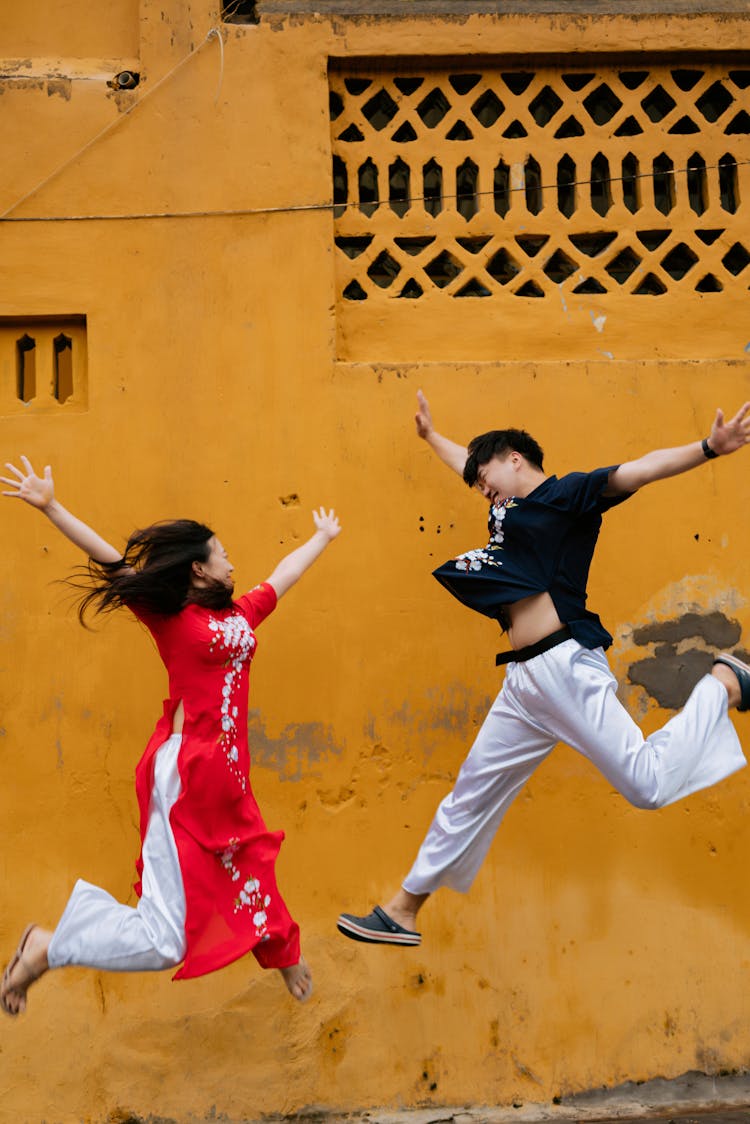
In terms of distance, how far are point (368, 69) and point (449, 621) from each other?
7.42 ft

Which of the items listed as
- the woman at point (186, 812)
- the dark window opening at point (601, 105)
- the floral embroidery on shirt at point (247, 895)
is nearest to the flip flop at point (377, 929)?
the woman at point (186, 812)

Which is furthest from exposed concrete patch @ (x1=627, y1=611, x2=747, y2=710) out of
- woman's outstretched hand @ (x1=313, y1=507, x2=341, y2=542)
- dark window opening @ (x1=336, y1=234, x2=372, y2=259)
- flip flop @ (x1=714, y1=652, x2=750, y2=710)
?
dark window opening @ (x1=336, y1=234, x2=372, y2=259)

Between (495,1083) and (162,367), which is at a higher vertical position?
(162,367)

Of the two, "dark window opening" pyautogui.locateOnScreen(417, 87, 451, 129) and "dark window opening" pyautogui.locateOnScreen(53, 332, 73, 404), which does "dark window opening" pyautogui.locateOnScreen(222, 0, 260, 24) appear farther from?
"dark window opening" pyautogui.locateOnScreen(53, 332, 73, 404)

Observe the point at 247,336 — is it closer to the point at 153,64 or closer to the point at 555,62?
the point at 153,64

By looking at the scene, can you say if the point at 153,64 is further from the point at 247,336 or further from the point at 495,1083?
the point at 495,1083

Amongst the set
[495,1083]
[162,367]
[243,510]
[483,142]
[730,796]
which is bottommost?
[495,1083]

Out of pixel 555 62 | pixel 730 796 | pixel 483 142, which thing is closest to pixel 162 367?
pixel 483 142

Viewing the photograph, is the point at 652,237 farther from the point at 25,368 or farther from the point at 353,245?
the point at 25,368

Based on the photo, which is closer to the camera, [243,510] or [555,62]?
[243,510]

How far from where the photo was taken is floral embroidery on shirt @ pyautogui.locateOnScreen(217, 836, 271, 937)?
13.6 feet

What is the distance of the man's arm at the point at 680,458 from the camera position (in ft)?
12.9

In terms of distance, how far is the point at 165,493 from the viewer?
5070 mm

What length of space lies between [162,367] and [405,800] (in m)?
1.90
